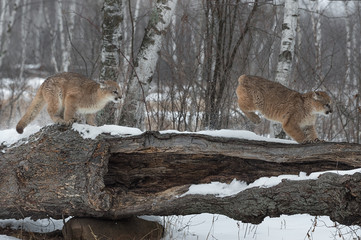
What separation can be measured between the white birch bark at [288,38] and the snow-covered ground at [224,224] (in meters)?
2.87

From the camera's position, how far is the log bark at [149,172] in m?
4.10

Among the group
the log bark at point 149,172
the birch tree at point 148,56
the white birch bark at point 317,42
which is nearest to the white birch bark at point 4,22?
the birch tree at point 148,56

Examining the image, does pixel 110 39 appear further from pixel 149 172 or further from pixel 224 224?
pixel 224 224

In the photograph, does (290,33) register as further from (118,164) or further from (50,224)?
(50,224)

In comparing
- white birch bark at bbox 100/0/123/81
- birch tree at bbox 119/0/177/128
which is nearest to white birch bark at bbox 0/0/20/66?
white birch bark at bbox 100/0/123/81

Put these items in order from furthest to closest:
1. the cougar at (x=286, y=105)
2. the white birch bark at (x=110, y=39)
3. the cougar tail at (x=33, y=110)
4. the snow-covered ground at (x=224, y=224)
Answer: the white birch bark at (x=110, y=39) → the cougar at (x=286, y=105) → the cougar tail at (x=33, y=110) → the snow-covered ground at (x=224, y=224)

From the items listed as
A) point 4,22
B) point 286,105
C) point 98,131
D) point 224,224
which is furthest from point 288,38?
point 4,22

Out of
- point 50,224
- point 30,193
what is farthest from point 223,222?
point 30,193

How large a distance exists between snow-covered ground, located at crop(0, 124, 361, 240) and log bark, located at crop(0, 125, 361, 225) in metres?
0.11

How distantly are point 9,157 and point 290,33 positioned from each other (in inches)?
219

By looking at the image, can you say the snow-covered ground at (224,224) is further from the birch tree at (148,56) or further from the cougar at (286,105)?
the birch tree at (148,56)

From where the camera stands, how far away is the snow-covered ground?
167 inches

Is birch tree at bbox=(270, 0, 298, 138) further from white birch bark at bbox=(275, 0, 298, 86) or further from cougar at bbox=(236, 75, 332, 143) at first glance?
cougar at bbox=(236, 75, 332, 143)

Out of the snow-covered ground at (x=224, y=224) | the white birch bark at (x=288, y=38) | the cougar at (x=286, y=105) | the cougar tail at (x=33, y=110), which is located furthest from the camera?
the white birch bark at (x=288, y=38)
